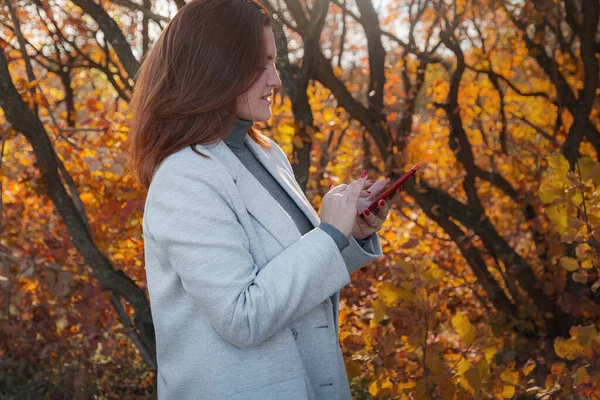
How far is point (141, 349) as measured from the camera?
11.4 ft

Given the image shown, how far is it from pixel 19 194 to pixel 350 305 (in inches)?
78.9

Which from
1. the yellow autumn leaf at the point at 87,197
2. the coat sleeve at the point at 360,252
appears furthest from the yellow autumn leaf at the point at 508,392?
the yellow autumn leaf at the point at 87,197

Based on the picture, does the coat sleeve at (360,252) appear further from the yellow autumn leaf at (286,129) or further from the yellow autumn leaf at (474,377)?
the yellow autumn leaf at (286,129)

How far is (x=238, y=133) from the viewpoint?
6.10 feet

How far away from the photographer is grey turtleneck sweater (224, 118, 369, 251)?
1856mm

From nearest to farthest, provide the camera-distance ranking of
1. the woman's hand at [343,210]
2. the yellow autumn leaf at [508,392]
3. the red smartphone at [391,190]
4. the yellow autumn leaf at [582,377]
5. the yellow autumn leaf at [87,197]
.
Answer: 1. the woman's hand at [343,210]
2. the red smartphone at [391,190]
3. the yellow autumn leaf at [582,377]
4. the yellow autumn leaf at [508,392]
5. the yellow autumn leaf at [87,197]

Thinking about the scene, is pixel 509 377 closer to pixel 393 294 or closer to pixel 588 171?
pixel 393 294

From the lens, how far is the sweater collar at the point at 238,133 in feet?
6.03

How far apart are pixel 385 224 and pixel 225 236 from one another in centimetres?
282

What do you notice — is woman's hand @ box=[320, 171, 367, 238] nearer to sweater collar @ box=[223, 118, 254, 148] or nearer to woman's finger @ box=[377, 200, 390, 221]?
woman's finger @ box=[377, 200, 390, 221]

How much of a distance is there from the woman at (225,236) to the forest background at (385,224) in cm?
97

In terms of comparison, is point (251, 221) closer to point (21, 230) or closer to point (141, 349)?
point (141, 349)

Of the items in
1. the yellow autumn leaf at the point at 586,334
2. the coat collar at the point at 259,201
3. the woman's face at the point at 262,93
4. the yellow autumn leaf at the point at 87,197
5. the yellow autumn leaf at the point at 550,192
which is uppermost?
the yellow autumn leaf at the point at 87,197

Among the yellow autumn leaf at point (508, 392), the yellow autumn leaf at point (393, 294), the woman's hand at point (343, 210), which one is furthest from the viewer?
the yellow autumn leaf at point (393, 294)
